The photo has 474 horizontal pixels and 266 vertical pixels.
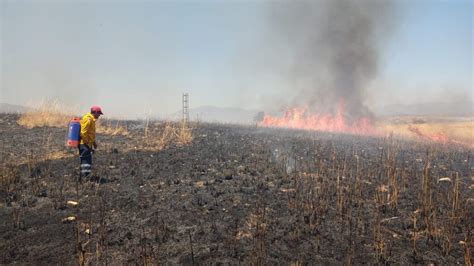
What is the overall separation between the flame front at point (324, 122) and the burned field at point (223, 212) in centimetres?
1839

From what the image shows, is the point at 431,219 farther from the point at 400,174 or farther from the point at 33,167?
the point at 33,167

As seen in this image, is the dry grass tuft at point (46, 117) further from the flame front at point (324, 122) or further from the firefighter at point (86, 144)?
the flame front at point (324, 122)

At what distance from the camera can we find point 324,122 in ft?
102

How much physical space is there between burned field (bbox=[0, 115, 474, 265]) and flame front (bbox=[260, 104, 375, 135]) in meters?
18.4

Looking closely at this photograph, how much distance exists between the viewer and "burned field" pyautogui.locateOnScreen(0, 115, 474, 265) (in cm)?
516

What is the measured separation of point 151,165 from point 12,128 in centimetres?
925

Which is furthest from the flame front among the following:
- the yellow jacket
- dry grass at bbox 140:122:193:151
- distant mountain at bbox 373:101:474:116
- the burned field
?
distant mountain at bbox 373:101:474:116

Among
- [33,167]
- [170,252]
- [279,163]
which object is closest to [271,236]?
[170,252]

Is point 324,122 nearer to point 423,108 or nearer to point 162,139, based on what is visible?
point 162,139

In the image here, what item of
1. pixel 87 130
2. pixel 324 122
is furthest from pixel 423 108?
pixel 87 130

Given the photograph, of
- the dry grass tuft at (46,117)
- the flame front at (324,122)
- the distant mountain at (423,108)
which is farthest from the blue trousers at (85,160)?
the distant mountain at (423,108)

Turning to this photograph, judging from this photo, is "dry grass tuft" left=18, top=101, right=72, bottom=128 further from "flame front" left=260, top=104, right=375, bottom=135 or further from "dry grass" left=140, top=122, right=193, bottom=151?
"flame front" left=260, top=104, right=375, bottom=135

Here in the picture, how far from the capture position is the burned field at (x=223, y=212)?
5164 mm

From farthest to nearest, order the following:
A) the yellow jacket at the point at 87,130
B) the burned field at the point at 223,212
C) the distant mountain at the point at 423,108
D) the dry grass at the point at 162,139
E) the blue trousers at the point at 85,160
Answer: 1. the distant mountain at the point at 423,108
2. the dry grass at the point at 162,139
3. the yellow jacket at the point at 87,130
4. the blue trousers at the point at 85,160
5. the burned field at the point at 223,212
